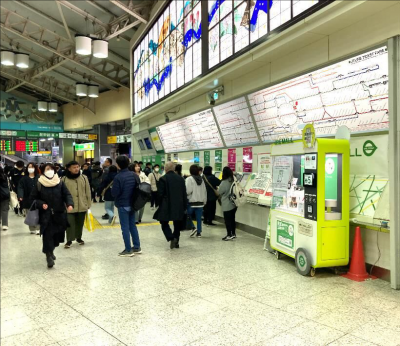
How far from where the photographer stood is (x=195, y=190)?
6.71 metres

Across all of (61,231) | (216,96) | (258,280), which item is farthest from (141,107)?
(258,280)

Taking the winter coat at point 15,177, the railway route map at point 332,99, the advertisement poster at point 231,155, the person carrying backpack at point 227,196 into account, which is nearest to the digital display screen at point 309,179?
the railway route map at point 332,99

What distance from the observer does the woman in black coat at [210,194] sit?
7.56 meters

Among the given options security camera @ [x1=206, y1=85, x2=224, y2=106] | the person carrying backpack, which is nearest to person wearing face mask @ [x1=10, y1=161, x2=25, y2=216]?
security camera @ [x1=206, y1=85, x2=224, y2=106]

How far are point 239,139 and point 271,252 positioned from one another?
2972mm

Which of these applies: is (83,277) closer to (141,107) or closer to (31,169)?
(31,169)

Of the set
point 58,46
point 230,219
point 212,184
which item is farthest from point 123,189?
point 58,46

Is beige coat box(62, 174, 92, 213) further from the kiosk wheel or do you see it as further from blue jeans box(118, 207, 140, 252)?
the kiosk wheel

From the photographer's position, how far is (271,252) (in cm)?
554

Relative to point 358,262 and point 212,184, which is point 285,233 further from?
point 212,184

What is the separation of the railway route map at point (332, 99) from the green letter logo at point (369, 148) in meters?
0.18

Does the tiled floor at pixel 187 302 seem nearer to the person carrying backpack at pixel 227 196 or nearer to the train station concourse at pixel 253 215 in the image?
the train station concourse at pixel 253 215

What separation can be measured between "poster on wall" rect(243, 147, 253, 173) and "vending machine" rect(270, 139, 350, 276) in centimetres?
244

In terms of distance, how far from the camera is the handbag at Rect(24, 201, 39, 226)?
4.43 metres
